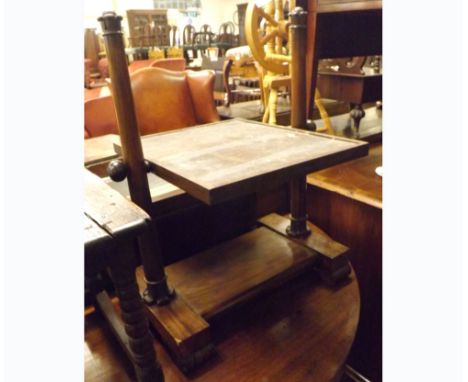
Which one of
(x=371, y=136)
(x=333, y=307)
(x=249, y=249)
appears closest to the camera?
(x=333, y=307)

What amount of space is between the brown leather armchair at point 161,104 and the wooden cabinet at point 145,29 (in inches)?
185

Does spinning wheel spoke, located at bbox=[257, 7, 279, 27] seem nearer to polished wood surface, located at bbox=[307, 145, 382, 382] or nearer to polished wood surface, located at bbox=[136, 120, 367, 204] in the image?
polished wood surface, located at bbox=[307, 145, 382, 382]

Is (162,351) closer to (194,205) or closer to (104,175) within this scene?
(194,205)

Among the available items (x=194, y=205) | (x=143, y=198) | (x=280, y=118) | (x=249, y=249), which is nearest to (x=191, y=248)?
(x=194, y=205)

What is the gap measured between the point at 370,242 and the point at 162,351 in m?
0.87

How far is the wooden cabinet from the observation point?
20.3 feet

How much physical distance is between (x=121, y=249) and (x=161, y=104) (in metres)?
1.46

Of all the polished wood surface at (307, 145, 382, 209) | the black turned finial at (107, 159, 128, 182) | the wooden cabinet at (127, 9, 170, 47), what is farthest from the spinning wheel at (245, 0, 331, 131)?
the wooden cabinet at (127, 9, 170, 47)

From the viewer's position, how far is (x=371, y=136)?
80.3 inches

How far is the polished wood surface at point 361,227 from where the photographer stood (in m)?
1.37

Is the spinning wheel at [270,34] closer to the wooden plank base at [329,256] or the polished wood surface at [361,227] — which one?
the polished wood surface at [361,227]

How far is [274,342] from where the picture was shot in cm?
89

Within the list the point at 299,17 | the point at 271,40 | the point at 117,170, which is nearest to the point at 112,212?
the point at 117,170

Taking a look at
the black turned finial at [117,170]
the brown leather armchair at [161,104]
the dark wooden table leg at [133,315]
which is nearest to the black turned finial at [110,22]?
the black turned finial at [117,170]
